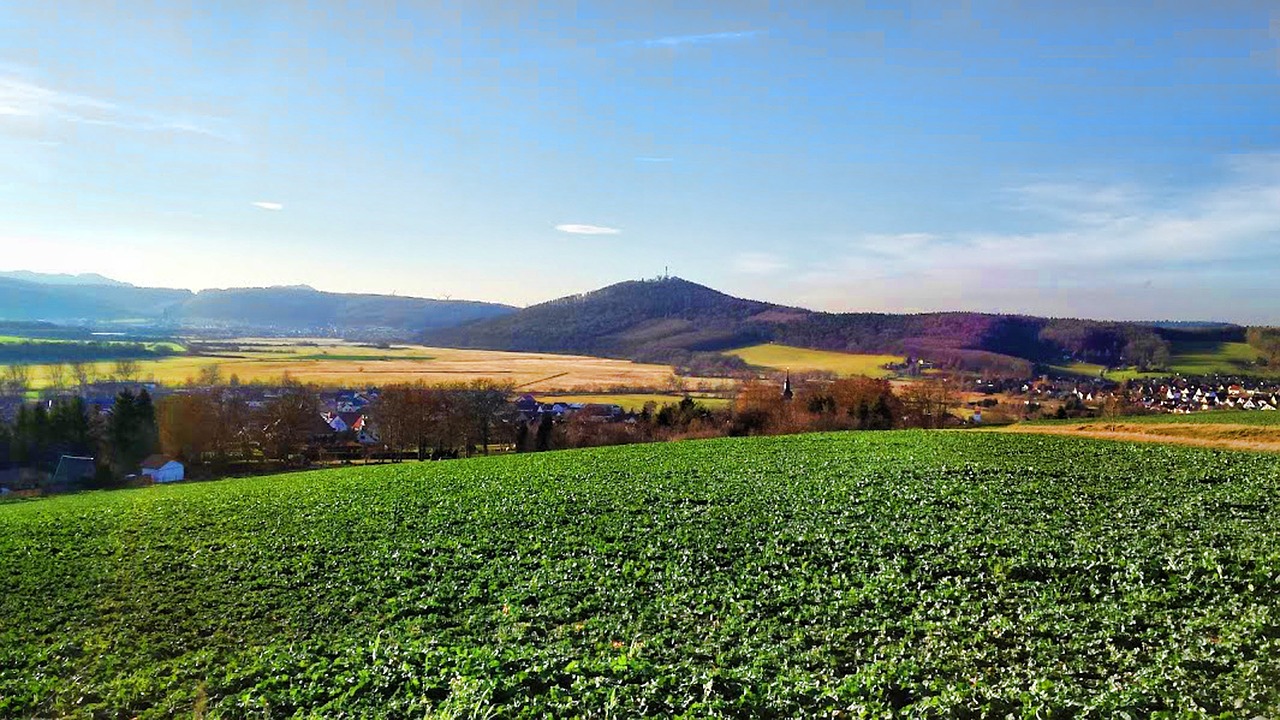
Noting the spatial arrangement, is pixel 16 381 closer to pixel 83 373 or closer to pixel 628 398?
pixel 83 373

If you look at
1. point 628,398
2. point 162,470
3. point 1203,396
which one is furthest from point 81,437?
point 1203,396

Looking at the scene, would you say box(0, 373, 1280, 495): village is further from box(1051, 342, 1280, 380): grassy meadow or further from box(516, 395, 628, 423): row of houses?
box(1051, 342, 1280, 380): grassy meadow

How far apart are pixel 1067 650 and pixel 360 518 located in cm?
2059

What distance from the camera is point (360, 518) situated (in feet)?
76.9

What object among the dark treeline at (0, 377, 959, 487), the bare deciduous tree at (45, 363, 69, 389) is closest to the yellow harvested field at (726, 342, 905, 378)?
the dark treeline at (0, 377, 959, 487)

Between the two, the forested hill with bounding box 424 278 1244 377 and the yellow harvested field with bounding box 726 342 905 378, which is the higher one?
the forested hill with bounding box 424 278 1244 377

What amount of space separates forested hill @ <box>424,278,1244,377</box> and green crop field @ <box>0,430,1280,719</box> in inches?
3868

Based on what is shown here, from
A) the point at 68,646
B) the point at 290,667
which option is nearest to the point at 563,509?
the point at 290,667

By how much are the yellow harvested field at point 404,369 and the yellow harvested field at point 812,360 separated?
16070 mm

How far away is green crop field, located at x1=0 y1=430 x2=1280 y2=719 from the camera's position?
397 inches

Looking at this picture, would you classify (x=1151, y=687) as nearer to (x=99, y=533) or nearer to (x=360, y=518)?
(x=360, y=518)

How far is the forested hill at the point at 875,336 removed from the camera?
114m

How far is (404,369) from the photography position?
122 meters

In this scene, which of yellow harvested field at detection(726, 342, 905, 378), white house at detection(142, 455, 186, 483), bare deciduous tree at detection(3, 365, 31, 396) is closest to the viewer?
white house at detection(142, 455, 186, 483)
